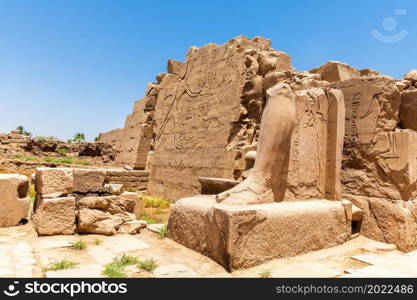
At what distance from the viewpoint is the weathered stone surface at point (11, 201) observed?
3.76m

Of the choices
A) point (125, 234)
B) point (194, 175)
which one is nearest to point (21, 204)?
point (125, 234)

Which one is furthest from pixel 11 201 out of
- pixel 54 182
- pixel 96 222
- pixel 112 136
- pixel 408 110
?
pixel 112 136

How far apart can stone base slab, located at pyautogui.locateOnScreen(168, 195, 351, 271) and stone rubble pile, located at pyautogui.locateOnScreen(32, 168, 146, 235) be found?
83 centimetres

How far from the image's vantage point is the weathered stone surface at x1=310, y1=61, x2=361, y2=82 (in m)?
5.49

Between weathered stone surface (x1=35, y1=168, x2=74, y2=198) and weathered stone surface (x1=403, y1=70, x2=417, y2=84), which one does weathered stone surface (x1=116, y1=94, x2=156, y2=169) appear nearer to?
weathered stone surface (x1=35, y1=168, x2=74, y2=198)

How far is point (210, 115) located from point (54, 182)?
422 centimetres

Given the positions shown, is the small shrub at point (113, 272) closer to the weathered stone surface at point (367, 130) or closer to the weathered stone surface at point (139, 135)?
the weathered stone surface at point (367, 130)

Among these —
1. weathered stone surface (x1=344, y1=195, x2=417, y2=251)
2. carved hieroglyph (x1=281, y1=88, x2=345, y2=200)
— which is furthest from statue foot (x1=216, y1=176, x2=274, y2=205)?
weathered stone surface (x1=344, y1=195, x2=417, y2=251)

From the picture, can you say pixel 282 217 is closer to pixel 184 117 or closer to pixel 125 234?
pixel 125 234

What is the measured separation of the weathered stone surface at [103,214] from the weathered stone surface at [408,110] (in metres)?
3.54

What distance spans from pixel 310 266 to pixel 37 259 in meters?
2.28

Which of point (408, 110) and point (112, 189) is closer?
point (408, 110)

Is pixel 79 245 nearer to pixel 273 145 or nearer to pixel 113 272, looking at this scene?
pixel 113 272

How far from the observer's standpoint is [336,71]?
5.51 meters
